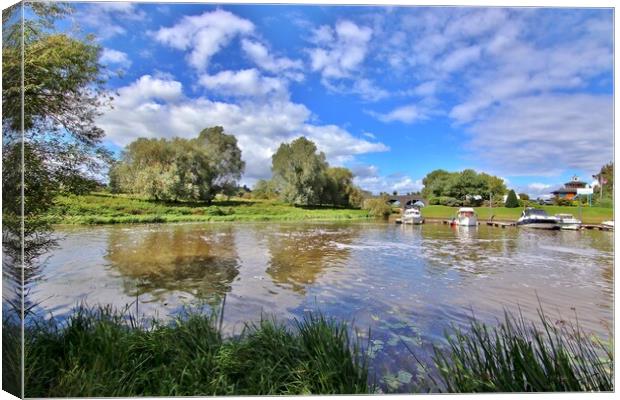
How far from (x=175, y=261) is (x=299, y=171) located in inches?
130

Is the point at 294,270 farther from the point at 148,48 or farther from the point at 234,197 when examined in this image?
the point at 148,48

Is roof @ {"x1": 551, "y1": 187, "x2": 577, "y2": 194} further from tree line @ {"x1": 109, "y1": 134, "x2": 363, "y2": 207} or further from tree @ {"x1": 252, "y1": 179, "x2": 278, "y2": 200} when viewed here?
tree @ {"x1": 252, "y1": 179, "x2": 278, "y2": 200}

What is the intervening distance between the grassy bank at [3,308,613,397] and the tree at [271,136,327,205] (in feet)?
10.3

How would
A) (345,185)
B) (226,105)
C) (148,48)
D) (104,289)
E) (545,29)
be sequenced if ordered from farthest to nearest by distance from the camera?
(345,185), (104,289), (226,105), (148,48), (545,29)

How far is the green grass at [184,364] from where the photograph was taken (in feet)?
6.12

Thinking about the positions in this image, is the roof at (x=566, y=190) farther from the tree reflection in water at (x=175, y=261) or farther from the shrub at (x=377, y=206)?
the tree reflection in water at (x=175, y=261)

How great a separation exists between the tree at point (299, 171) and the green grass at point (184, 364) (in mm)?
3109

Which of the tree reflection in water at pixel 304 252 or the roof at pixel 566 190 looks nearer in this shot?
the roof at pixel 566 190

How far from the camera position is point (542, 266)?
5852mm

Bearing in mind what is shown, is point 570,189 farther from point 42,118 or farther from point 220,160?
point 220,160

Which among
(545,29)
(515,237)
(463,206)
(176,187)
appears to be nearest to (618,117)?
(545,29)

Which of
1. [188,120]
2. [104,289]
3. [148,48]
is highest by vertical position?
[148,48]

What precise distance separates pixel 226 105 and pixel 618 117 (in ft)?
11.5

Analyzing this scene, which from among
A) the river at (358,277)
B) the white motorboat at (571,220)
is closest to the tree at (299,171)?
the river at (358,277)
